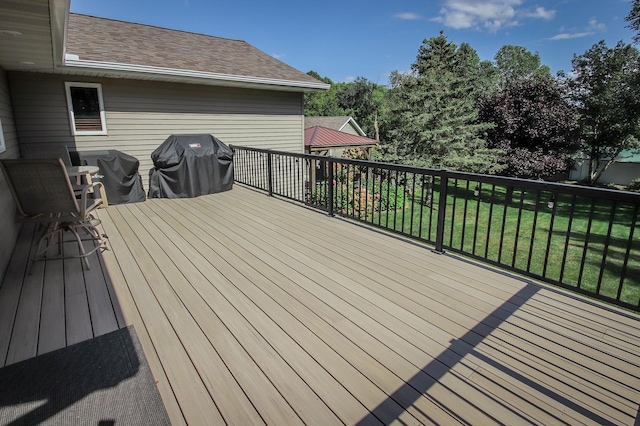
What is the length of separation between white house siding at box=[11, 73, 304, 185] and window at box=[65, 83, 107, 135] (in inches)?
3.4

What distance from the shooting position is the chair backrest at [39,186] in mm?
2807

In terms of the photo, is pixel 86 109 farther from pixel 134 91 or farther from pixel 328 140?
pixel 328 140

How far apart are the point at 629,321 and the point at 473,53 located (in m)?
36.4

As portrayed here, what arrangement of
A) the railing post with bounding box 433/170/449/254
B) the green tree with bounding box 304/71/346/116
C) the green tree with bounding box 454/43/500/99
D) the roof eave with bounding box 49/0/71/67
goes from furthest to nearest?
the green tree with bounding box 304/71/346/116
the green tree with bounding box 454/43/500/99
the railing post with bounding box 433/170/449/254
the roof eave with bounding box 49/0/71/67

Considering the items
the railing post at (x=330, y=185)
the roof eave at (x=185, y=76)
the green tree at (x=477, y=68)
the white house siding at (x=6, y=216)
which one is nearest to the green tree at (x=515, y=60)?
the green tree at (x=477, y=68)

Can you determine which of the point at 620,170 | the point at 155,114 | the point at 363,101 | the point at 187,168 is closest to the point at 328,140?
the point at 155,114

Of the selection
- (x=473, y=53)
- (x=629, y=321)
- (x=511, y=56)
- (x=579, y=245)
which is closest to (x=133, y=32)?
(x=629, y=321)

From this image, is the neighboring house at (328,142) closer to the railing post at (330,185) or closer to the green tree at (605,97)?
the green tree at (605,97)

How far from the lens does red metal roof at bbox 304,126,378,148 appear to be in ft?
52.4

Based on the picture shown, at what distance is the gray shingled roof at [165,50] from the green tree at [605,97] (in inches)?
475

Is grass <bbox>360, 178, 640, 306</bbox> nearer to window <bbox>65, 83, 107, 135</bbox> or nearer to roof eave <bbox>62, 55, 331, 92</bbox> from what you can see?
roof eave <bbox>62, 55, 331, 92</bbox>

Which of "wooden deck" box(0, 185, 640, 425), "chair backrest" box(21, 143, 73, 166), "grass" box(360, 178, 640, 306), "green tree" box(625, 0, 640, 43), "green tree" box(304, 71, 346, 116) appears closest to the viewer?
"wooden deck" box(0, 185, 640, 425)

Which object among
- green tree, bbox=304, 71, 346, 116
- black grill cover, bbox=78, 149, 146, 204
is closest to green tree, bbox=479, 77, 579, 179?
black grill cover, bbox=78, 149, 146, 204

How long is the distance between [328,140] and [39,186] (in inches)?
573
